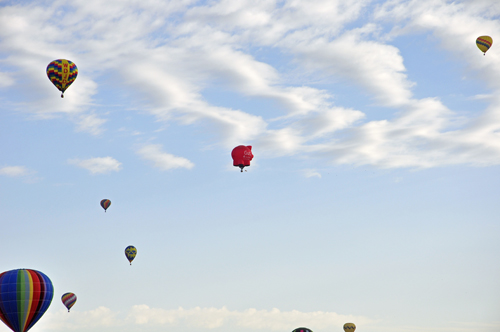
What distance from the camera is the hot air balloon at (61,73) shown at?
94.3 meters

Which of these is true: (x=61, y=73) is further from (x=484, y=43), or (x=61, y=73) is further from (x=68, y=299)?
(x=484, y=43)

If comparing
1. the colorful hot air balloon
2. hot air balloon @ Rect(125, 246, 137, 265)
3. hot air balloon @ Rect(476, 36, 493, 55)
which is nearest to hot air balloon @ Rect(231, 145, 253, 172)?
the colorful hot air balloon

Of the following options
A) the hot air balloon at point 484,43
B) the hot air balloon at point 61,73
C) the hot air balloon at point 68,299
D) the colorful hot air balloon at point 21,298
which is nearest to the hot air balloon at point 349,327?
the hot air balloon at point 68,299

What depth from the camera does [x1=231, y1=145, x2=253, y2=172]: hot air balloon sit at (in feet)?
290

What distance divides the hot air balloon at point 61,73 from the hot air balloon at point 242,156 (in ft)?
81.5

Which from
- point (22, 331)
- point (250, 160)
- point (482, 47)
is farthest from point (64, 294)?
point (482, 47)

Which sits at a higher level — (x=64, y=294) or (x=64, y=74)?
(x=64, y=74)

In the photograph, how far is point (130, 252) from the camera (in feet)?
410

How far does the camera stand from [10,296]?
77.9 m

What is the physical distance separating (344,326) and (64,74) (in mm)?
60623

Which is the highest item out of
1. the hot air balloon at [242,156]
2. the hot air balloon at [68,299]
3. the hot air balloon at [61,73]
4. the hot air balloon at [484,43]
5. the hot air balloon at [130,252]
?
the hot air balloon at [484,43]

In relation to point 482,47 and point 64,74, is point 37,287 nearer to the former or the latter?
point 64,74

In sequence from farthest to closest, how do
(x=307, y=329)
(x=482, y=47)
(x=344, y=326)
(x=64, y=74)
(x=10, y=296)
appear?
(x=344, y=326) → (x=482, y=47) → (x=64, y=74) → (x=307, y=329) → (x=10, y=296)

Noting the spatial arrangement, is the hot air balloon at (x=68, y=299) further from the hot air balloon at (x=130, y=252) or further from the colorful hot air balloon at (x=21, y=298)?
the colorful hot air balloon at (x=21, y=298)
